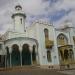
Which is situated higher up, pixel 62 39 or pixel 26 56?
pixel 62 39

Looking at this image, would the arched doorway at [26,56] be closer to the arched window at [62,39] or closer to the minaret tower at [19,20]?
the minaret tower at [19,20]

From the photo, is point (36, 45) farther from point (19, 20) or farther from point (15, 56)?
point (19, 20)

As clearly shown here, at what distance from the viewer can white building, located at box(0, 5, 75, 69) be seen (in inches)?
1407

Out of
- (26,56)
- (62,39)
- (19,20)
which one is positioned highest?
(19,20)

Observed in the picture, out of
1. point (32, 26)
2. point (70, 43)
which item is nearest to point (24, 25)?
point (32, 26)

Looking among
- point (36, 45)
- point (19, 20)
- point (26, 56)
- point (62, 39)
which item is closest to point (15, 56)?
point (26, 56)

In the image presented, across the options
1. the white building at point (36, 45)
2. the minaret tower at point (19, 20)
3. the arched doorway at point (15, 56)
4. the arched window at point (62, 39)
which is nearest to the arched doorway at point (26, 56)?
the white building at point (36, 45)

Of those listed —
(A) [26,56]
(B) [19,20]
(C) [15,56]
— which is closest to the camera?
(C) [15,56]

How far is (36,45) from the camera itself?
1473 inches

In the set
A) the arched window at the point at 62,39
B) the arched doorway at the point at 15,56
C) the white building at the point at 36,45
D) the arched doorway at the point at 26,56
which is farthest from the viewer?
the arched window at the point at 62,39

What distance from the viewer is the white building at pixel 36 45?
3575cm

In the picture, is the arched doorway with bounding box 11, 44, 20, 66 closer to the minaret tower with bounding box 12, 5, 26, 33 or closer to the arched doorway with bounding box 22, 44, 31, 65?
the arched doorway with bounding box 22, 44, 31, 65

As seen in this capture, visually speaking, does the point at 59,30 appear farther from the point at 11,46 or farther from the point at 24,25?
the point at 11,46

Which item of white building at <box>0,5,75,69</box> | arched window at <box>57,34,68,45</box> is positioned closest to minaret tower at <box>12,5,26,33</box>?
white building at <box>0,5,75,69</box>
